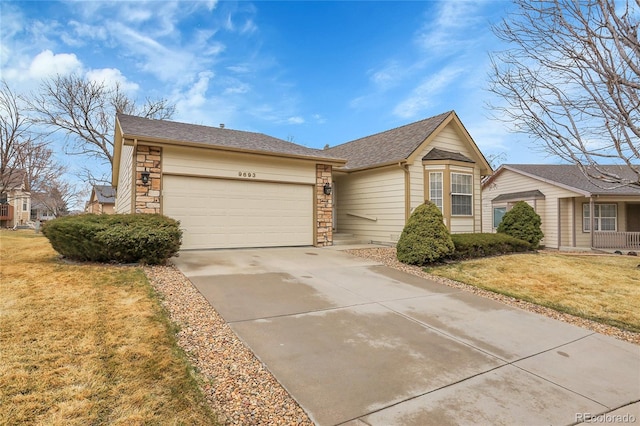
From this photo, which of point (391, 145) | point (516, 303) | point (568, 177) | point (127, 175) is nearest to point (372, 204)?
point (391, 145)

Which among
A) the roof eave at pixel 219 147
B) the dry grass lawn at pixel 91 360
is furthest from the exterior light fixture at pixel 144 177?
the dry grass lawn at pixel 91 360

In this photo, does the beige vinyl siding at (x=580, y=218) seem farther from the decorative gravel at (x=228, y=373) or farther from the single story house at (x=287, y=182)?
the decorative gravel at (x=228, y=373)

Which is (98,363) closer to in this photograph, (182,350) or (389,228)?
(182,350)

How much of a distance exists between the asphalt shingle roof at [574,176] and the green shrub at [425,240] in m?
10.3

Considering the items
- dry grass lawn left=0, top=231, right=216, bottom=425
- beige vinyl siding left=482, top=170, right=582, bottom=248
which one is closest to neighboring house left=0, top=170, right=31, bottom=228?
dry grass lawn left=0, top=231, right=216, bottom=425

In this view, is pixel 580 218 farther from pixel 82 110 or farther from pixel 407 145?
pixel 82 110

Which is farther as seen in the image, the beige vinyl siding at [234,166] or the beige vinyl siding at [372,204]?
the beige vinyl siding at [372,204]

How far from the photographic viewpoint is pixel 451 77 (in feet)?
30.0

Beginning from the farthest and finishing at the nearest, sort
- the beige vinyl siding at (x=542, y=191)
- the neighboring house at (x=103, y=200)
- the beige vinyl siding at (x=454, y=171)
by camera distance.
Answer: the neighboring house at (x=103, y=200) → the beige vinyl siding at (x=542, y=191) → the beige vinyl siding at (x=454, y=171)

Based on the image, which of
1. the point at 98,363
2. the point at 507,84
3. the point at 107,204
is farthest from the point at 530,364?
the point at 107,204

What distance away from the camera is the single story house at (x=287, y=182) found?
28.9ft

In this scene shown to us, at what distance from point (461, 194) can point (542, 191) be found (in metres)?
8.99

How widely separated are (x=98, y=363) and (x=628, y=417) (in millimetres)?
4311

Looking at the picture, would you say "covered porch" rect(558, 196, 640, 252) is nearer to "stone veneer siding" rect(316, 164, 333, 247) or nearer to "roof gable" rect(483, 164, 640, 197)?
"roof gable" rect(483, 164, 640, 197)
